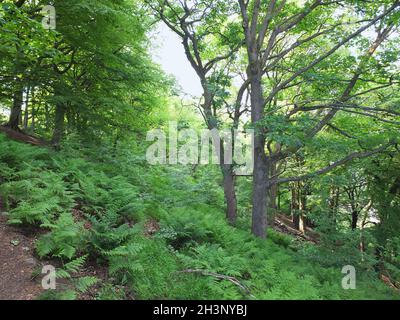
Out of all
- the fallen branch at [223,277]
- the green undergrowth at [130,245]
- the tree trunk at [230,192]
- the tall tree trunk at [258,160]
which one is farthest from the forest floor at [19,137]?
the fallen branch at [223,277]

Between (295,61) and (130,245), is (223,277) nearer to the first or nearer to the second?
(130,245)

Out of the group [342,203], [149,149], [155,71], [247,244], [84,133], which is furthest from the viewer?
[342,203]

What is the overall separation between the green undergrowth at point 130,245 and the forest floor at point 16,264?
182 millimetres

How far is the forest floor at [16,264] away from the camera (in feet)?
11.9

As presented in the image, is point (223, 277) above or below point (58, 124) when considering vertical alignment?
below

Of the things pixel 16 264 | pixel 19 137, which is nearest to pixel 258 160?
pixel 16 264

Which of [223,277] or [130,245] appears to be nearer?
[130,245]

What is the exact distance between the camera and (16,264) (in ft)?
13.2

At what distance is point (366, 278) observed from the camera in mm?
7551

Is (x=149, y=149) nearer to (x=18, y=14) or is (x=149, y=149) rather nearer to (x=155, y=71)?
(x=155, y=71)

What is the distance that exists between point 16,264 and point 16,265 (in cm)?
2
